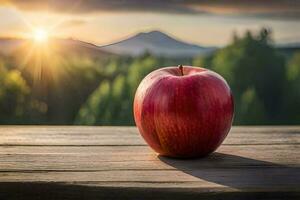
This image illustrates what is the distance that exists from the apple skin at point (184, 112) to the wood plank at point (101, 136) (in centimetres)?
14

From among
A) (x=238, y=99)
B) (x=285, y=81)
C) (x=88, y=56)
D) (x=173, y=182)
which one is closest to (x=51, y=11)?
(x=88, y=56)

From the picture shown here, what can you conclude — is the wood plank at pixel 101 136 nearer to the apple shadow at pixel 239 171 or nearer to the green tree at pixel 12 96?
the apple shadow at pixel 239 171

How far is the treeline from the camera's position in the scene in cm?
196

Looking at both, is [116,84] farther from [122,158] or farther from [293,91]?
[122,158]

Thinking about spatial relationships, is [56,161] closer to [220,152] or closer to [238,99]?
[220,152]

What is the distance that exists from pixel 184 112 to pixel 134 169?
4.8 inches

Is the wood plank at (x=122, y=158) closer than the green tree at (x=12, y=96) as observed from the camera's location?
Yes

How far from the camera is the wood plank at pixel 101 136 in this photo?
1.04 meters

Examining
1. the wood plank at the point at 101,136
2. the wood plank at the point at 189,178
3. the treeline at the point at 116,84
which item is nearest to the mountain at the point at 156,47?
the treeline at the point at 116,84

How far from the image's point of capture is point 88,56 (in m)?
2.05

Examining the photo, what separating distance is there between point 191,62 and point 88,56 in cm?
38

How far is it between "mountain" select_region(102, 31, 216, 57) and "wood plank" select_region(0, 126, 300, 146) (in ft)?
2.85

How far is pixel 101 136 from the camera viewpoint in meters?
1.10

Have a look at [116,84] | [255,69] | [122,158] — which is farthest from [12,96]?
[122,158]
